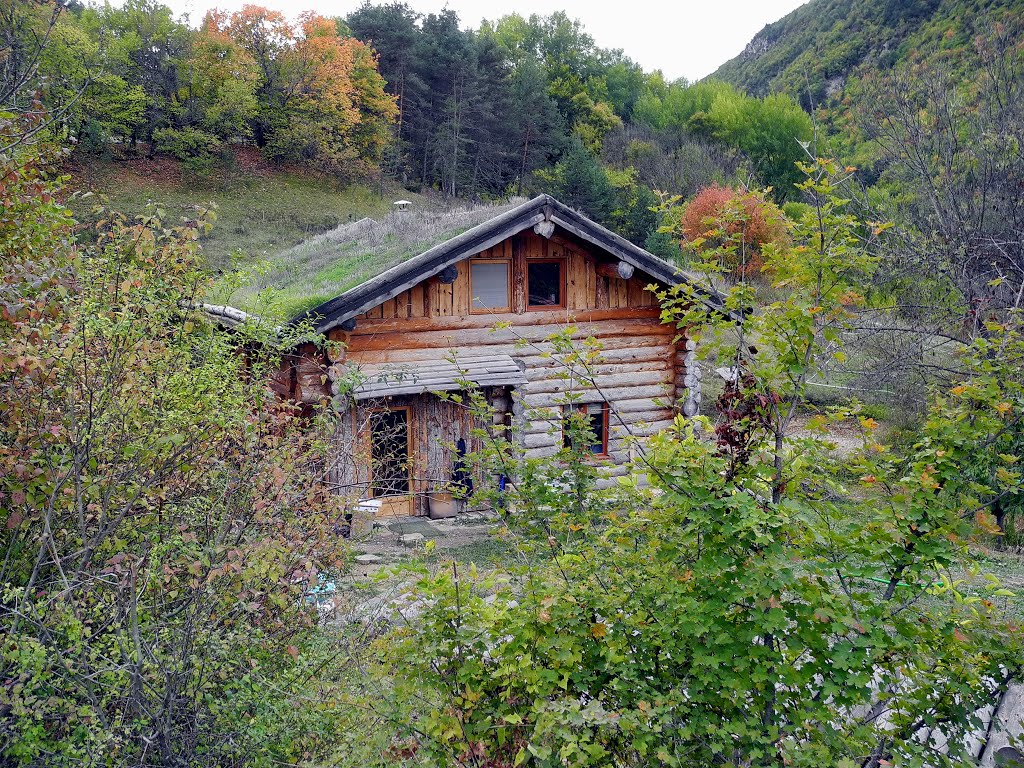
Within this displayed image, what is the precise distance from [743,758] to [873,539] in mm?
1365

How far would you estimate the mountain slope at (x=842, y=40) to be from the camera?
4950cm

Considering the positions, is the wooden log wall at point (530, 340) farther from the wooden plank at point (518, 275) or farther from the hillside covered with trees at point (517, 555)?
the hillside covered with trees at point (517, 555)

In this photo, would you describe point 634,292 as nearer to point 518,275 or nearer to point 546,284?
point 546,284

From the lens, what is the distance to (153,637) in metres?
4.73

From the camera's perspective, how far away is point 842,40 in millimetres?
73875

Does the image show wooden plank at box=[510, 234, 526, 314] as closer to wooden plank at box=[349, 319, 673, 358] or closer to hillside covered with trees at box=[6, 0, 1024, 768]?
wooden plank at box=[349, 319, 673, 358]

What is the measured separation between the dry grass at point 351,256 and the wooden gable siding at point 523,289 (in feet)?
2.36

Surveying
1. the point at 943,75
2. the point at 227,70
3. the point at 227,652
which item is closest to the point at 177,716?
the point at 227,652

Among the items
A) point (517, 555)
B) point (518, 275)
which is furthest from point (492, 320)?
point (517, 555)

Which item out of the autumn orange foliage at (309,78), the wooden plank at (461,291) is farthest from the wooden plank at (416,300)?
the autumn orange foliage at (309,78)

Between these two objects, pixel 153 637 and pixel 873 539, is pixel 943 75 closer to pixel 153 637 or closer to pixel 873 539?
pixel 873 539

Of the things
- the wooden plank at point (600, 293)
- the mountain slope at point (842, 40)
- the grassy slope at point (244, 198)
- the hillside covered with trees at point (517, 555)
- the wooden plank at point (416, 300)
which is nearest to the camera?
the hillside covered with trees at point (517, 555)

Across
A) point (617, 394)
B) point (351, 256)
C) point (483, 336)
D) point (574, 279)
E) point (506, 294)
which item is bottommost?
point (617, 394)

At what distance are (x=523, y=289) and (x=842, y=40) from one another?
75.4 metres
